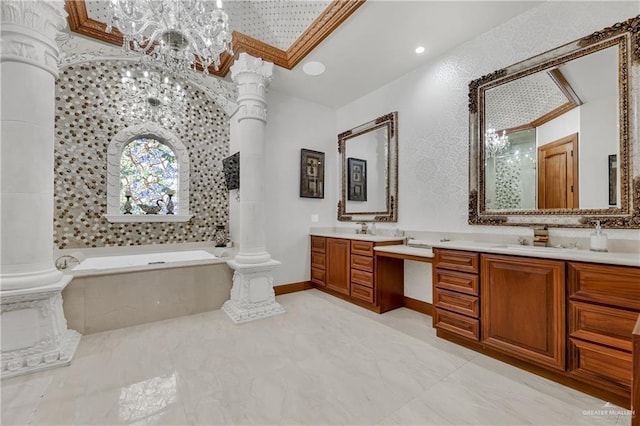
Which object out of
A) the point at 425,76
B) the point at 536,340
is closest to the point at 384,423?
the point at 536,340

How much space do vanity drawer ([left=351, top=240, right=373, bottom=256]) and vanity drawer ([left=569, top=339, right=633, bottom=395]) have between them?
73.1 inches

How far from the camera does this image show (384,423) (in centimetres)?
146

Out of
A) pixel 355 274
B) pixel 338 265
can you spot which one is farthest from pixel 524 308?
pixel 338 265

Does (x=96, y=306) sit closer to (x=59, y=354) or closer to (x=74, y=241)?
(x=59, y=354)

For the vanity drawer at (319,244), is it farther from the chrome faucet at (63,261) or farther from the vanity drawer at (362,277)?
the chrome faucet at (63,261)

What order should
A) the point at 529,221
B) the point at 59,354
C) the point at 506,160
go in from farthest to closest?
the point at 506,160
the point at 529,221
the point at 59,354

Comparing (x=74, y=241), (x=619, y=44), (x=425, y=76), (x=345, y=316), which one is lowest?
(x=345, y=316)

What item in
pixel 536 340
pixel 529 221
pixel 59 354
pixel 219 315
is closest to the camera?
pixel 536 340

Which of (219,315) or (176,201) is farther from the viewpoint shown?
(176,201)

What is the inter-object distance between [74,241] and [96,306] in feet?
3.59

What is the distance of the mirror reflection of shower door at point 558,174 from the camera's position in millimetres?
2137

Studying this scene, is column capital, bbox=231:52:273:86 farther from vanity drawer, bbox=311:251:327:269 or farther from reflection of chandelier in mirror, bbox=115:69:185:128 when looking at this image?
vanity drawer, bbox=311:251:327:269

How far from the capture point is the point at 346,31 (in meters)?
2.70

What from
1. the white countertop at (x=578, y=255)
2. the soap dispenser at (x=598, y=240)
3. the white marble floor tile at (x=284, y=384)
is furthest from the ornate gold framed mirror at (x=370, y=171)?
the soap dispenser at (x=598, y=240)
